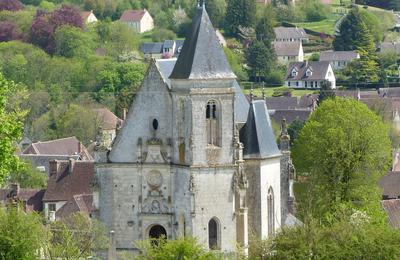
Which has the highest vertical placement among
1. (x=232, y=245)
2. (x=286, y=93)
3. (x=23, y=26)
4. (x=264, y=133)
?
(x=23, y=26)

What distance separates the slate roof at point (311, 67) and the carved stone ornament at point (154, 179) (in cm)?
10274

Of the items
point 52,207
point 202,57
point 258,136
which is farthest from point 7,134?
point 52,207

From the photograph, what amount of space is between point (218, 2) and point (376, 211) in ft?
378

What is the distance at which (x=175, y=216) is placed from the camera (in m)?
72.9

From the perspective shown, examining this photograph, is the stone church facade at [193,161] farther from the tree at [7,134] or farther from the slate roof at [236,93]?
the tree at [7,134]

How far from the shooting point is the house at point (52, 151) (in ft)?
391

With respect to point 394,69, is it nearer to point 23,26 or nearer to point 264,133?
point 23,26

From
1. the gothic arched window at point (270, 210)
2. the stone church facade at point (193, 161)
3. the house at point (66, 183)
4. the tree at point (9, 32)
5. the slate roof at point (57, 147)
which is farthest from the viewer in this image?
the tree at point (9, 32)

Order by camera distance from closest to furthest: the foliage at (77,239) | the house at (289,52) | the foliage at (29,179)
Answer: the foliage at (77,239)
the foliage at (29,179)
the house at (289,52)

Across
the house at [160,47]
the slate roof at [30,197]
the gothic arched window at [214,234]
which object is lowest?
the gothic arched window at [214,234]

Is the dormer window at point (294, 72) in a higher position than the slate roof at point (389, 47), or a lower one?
lower

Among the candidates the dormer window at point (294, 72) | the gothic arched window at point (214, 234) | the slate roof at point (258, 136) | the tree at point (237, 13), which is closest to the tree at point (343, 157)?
the slate roof at point (258, 136)

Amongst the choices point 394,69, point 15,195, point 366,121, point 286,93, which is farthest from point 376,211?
point 394,69

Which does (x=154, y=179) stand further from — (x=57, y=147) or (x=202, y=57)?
(x=57, y=147)
